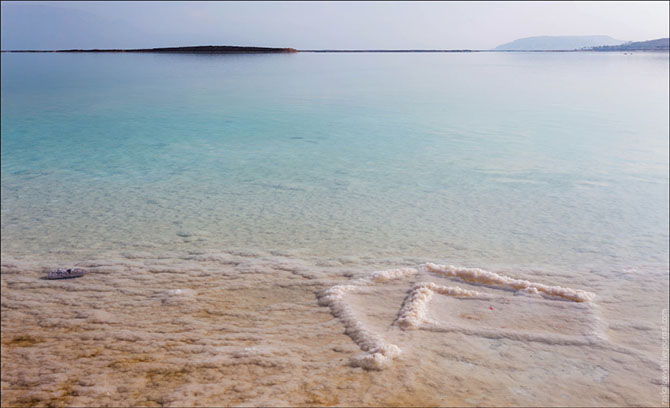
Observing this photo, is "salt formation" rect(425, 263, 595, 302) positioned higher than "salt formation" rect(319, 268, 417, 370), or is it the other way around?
"salt formation" rect(425, 263, 595, 302)

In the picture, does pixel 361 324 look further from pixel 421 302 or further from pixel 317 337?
pixel 421 302

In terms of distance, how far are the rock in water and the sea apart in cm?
10

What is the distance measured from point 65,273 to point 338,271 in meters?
2.52

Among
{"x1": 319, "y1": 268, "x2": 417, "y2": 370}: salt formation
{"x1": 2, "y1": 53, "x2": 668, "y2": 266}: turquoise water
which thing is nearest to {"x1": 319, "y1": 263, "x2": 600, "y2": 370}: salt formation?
{"x1": 319, "y1": 268, "x2": 417, "y2": 370}: salt formation

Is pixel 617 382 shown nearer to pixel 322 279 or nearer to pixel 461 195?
pixel 322 279

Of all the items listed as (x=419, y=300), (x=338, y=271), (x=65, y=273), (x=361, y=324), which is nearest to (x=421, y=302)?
(x=419, y=300)

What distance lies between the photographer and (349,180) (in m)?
8.42

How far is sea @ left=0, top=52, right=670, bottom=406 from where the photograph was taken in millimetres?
2967

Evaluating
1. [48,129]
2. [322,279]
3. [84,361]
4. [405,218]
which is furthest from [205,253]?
[48,129]

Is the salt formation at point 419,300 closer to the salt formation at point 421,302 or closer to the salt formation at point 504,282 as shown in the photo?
the salt formation at point 421,302

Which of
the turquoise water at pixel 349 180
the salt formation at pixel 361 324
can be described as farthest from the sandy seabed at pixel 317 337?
the turquoise water at pixel 349 180

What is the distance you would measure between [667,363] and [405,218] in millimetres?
3539

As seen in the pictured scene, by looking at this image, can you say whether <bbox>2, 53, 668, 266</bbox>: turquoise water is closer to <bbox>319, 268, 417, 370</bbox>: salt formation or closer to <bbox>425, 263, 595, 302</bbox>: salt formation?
<bbox>425, 263, 595, 302</bbox>: salt formation

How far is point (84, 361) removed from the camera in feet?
10.6
